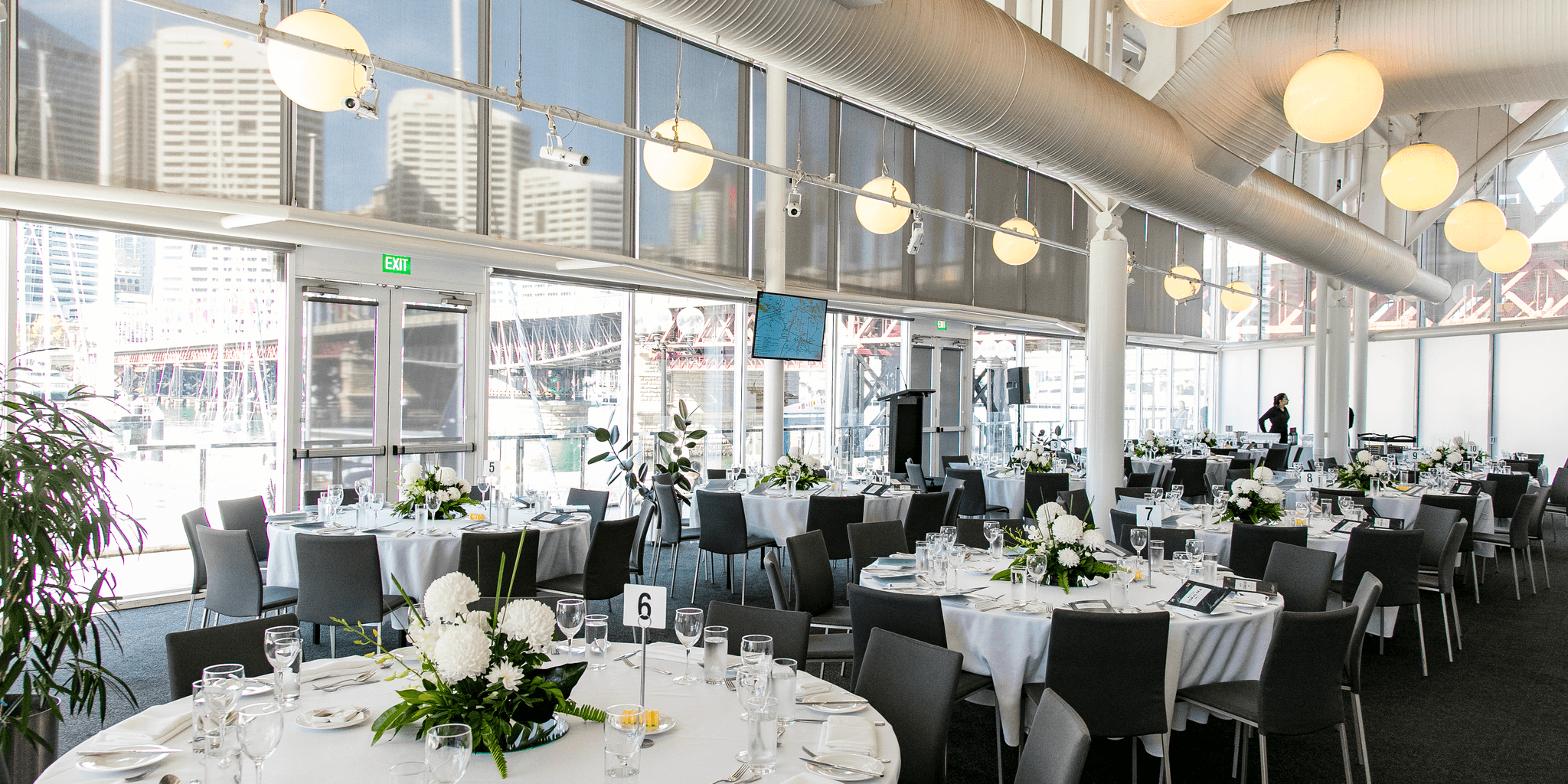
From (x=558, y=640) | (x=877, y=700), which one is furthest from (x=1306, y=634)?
(x=558, y=640)

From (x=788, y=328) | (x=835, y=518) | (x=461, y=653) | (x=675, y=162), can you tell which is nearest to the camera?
(x=461, y=653)

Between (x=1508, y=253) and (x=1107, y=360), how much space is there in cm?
453

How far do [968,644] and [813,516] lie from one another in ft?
9.65

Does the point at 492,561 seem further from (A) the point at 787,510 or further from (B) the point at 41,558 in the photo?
(A) the point at 787,510

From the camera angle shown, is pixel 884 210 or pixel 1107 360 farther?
pixel 1107 360

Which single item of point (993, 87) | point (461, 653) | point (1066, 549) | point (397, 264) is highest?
point (993, 87)

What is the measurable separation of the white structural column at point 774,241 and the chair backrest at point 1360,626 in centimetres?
691

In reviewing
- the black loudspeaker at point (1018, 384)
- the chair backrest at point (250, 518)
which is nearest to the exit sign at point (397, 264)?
the chair backrest at point (250, 518)

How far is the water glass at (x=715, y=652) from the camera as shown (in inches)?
108

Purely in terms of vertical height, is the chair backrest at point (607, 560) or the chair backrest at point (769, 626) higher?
the chair backrest at point (769, 626)

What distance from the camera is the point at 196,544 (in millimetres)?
5590

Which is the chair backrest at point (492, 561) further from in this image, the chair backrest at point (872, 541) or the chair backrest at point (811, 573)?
the chair backrest at point (872, 541)

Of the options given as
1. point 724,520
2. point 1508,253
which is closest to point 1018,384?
point 1508,253

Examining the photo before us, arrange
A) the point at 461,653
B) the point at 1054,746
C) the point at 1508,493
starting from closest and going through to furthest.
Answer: the point at 461,653 < the point at 1054,746 < the point at 1508,493
